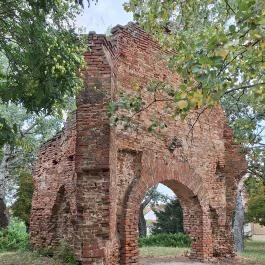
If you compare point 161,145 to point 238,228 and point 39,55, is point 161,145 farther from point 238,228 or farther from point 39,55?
point 238,228

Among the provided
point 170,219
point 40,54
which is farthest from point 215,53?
point 170,219

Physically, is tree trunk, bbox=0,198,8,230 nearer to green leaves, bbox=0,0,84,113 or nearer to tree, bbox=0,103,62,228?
tree, bbox=0,103,62,228

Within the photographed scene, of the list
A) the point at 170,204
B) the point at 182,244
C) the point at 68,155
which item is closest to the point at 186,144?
the point at 68,155

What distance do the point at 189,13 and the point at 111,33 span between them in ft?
10.9

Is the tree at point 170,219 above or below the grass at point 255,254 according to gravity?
above

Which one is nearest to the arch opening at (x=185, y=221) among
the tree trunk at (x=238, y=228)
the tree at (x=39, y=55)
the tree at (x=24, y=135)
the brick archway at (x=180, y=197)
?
the brick archway at (x=180, y=197)

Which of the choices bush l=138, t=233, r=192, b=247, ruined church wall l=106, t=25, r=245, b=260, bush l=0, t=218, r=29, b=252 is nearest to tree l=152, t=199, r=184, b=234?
bush l=138, t=233, r=192, b=247

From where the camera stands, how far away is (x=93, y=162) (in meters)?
8.46

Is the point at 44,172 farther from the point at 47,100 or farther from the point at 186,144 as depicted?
the point at 47,100

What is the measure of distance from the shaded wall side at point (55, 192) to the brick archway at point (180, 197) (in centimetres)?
149

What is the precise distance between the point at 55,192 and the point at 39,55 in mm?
5923

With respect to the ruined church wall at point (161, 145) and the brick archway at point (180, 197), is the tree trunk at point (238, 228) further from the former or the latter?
the brick archway at point (180, 197)

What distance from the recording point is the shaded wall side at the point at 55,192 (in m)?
10.7

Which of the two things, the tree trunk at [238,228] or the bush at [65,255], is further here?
the tree trunk at [238,228]
